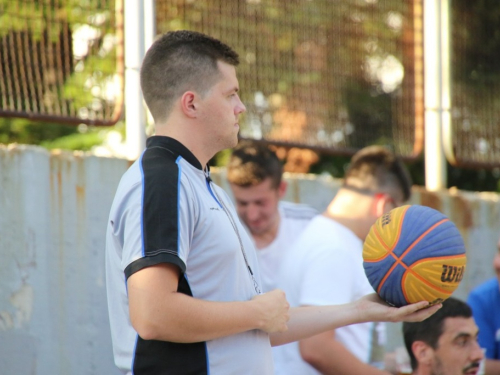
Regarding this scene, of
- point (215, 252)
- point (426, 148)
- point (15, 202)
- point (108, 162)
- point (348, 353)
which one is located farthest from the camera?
point (426, 148)

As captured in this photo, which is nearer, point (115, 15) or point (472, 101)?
point (115, 15)

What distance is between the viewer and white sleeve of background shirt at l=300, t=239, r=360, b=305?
383 cm

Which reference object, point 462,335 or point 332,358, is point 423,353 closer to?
point 462,335

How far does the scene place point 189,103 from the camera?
263 cm

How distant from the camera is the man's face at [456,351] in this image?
161 inches

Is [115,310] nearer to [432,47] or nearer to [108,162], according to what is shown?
[108,162]

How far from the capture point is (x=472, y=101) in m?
6.60

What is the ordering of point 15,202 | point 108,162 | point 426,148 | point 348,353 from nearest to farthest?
1. point 348,353
2. point 15,202
3. point 108,162
4. point 426,148

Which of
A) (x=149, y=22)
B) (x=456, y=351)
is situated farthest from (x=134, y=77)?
(x=456, y=351)

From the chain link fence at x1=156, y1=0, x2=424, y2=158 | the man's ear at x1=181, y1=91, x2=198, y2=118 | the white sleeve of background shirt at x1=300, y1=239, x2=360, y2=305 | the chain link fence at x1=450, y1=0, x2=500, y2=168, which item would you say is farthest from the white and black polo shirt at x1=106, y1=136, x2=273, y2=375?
the chain link fence at x1=450, y1=0, x2=500, y2=168

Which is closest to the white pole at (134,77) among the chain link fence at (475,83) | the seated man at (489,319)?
the seated man at (489,319)

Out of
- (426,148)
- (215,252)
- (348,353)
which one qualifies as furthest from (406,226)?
(426,148)

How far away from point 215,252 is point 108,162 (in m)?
2.28

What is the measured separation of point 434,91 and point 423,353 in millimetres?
2795
